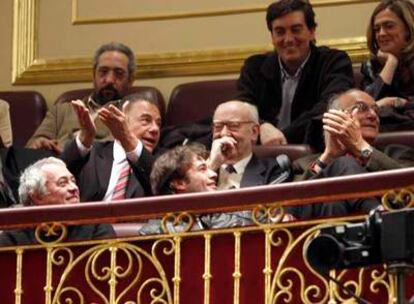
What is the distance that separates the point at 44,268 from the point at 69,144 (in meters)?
0.89

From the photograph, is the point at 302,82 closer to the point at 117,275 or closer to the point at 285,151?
the point at 285,151

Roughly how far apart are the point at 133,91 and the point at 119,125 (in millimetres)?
962

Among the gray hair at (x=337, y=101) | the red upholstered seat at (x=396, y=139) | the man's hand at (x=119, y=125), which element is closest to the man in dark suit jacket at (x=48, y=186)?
the man's hand at (x=119, y=125)

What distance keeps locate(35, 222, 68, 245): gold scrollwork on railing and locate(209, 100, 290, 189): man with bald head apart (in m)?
0.67

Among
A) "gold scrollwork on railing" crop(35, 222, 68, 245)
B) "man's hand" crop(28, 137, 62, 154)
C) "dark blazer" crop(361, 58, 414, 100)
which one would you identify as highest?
"dark blazer" crop(361, 58, 414, 100)

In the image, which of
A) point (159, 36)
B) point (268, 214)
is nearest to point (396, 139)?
point (268, 214)

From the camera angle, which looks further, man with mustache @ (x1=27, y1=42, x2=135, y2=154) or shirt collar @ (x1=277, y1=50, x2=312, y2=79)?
man with mustache @ (x1=27, y1=42, x2=135, y2=154)

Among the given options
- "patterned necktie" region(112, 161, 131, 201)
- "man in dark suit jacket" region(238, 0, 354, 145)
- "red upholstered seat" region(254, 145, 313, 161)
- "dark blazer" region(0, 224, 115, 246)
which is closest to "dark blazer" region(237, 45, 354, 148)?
"man in dark suit jacket" region(238, 0, 354, 145)

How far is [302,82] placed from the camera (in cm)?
491

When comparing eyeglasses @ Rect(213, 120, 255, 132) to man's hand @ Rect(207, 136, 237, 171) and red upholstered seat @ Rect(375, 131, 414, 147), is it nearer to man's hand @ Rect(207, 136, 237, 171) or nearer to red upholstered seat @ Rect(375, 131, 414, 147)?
man's hand @ Rect(207, 136, 237, 171)

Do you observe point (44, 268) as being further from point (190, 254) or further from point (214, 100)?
point (214, 100)

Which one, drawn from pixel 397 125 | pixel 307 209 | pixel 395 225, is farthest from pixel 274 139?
pixel 395 225

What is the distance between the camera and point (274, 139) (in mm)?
4629

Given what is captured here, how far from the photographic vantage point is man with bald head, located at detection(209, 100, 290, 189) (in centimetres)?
426
